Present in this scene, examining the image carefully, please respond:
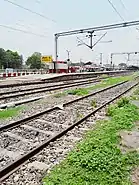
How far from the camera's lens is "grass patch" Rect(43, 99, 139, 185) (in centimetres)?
415

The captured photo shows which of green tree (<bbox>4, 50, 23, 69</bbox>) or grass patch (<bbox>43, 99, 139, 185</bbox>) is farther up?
green tree (<bbox>4, 50, 23, 69</bbox>)

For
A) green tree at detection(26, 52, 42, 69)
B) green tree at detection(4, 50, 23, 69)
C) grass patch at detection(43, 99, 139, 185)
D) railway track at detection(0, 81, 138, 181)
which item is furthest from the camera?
green tree at detection(26, 52, 42, 69)

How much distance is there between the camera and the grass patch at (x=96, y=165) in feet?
13.6

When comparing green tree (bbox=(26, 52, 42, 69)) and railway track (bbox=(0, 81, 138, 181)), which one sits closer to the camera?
railway track (bbox=(0, 81, 138, 181))

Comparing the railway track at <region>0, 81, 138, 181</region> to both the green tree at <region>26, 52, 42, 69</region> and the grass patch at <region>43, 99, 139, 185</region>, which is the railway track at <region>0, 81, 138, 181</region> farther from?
the green tree at <region>26, 52, 42, 69</region>

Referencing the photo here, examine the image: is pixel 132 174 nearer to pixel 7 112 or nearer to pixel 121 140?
pixel 121 140

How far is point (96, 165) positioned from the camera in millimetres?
4699

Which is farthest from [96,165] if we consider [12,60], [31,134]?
[12,60]

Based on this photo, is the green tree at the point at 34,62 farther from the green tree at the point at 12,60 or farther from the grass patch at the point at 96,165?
the grass patch at the point at 96,165

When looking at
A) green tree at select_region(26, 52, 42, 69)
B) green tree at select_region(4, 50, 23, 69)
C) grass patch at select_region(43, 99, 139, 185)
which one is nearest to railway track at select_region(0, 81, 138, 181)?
grass patch at select_region(43, 99, 139, 185)

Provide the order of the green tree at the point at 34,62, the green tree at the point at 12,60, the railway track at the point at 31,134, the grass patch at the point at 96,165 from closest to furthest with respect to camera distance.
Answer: the grass patch at the point at 96,165 < the railway track at the point at 31,134 < the green tree at the point at 12,60 < the green tree at the point at 34,62

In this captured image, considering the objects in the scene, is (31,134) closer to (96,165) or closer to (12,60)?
(96,165)

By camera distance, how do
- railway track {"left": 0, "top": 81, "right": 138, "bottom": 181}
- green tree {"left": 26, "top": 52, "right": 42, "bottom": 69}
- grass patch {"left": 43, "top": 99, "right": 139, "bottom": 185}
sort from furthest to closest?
green tree {"left": 26, "top": 52, "right": 42, "bottom": 69} < railway track {"left": 0, "top": 81, "right": 138, "bottom": 181} < grass patch {"left": 43, "top": 99, "right": 139, "bottom": 185}

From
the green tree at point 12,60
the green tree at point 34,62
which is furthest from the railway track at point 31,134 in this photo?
the green tree at point 34,62
